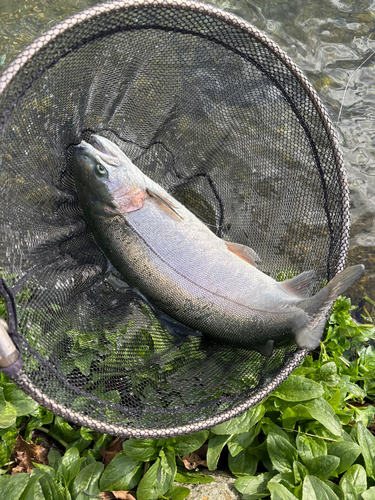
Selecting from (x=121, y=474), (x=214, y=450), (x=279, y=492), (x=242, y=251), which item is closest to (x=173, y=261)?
(x=242, y=251)

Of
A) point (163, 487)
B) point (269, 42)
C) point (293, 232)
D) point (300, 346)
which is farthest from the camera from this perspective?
point (293, 232)

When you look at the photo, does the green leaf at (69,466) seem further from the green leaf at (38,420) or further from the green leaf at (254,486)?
the green leaf at (254,486)

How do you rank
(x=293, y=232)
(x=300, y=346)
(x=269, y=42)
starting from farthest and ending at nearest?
(x=293, y=232), (x=269, y=42), (x=300, y=346)

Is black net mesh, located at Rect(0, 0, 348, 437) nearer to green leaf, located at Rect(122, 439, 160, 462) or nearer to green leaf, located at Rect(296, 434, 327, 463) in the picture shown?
green leaf, located at Rect(122, 439, 160, 462)

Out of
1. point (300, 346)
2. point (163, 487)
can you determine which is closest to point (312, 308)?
point (300, 346)

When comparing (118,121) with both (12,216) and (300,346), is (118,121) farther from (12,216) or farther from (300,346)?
(300,346)

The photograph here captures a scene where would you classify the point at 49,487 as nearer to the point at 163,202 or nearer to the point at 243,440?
the point at 243,440

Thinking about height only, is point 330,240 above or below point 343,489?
above
